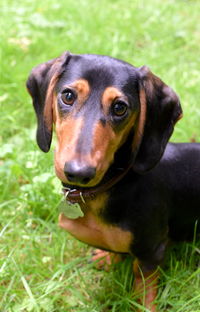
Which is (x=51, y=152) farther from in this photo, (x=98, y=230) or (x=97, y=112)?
(x=97, y=112)

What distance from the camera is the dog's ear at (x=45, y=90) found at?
8.18ft

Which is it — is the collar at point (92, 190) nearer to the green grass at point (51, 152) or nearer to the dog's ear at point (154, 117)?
the dog's ear at point (154, 117)

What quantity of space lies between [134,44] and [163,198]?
114 inches

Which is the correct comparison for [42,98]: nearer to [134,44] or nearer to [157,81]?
[157,81]

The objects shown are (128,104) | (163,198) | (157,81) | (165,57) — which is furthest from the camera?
(165,57)

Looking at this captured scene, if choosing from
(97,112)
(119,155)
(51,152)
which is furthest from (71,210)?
(51,152)

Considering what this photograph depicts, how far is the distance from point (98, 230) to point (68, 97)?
76 centimetres

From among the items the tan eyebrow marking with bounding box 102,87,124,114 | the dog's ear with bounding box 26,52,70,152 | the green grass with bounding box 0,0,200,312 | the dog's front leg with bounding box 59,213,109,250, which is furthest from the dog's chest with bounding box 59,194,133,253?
the tan eyebrow marking with bounding box 102,87,124,114

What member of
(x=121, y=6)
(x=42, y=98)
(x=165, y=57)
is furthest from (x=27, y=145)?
(x=121, y=6)

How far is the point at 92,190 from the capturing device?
2521 mm

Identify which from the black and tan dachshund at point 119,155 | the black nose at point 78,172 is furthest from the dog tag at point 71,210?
the black nose at point 78,172

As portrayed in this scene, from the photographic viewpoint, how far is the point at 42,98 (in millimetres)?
2578

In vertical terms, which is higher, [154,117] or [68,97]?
[68,97]

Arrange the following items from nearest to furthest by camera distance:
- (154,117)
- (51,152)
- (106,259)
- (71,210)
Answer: (154,117)
(71,210)
(106,259)
(51,152)
